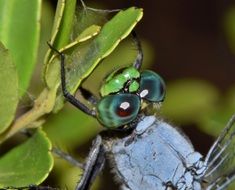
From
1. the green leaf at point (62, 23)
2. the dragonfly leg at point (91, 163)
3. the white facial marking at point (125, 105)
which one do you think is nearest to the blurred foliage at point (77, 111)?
the green leaf at point (62, 23)

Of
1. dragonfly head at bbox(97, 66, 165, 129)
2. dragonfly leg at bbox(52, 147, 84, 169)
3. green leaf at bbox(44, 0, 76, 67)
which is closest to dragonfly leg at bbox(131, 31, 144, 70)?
dragonfly head at bbox(97, 66, 165, 129)

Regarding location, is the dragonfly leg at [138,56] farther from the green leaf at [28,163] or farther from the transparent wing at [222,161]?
the green leaf at [28,163]

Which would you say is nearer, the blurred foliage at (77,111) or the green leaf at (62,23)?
the green leaf at (62,23)

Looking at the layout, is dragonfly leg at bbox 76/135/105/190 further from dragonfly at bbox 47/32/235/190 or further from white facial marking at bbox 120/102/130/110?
white facial marking at bbox 120/102/130/110

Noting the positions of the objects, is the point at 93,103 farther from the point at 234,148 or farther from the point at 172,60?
the point at 172,60

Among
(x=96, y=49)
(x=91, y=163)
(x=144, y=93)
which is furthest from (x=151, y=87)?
(x=96, y=49)

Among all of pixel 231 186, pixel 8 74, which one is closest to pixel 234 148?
pixel 231 186

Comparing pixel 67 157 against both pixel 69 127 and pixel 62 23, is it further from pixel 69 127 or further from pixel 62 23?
pixel 62 23
